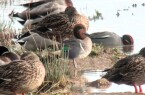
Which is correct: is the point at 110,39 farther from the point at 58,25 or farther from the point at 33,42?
the point at 33,42

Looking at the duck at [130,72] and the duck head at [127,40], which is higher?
the duck head at [127,40]

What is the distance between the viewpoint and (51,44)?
10.6 meters

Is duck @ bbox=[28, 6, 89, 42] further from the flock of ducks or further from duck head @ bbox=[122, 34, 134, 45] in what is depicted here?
duck head @ bbox=[122, 34, 134, 45]

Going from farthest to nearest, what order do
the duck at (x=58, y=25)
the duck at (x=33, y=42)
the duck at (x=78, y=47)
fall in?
1. the duck at (x=58, y=25)
2. the duck at (x=33, y=42)
3. the duck at (x=78, y=47)

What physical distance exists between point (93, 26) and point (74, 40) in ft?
16.5

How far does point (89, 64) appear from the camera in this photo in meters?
10.5

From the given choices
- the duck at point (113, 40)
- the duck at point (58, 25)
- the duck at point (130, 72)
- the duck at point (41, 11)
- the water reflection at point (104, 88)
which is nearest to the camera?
the duck at point (130, 72)

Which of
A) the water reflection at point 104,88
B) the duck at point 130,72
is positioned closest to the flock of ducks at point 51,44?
the duck at point 130,72

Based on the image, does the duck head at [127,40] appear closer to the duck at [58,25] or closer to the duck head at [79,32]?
the duck at [58,25]

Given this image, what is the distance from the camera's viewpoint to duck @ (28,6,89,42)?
11258mm

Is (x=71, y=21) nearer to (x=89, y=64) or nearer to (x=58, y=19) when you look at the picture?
(x=58, y=19)

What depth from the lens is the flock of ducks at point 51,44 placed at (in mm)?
7346

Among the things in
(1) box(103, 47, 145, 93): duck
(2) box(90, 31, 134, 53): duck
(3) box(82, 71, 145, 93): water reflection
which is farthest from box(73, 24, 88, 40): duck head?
(1) box(103, 47, 145, 93): duck

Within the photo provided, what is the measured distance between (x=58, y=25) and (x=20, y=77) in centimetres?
424
